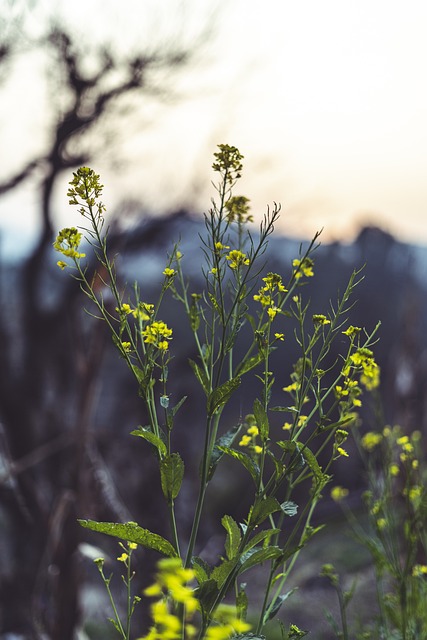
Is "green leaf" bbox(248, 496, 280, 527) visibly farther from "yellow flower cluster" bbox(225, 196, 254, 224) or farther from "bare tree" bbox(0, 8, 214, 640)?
"bare tree" bbox(0, 8, 214, 640)

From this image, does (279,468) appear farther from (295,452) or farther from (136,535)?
(136,535)

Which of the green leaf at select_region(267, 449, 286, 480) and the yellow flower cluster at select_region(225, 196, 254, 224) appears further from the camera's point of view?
the yellow flower cluster at select_region(225, 196, 254, 224)

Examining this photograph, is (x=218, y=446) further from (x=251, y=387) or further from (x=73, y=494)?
(x=251, y=387)

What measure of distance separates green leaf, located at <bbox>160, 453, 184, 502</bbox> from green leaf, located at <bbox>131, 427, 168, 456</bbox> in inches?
0.7

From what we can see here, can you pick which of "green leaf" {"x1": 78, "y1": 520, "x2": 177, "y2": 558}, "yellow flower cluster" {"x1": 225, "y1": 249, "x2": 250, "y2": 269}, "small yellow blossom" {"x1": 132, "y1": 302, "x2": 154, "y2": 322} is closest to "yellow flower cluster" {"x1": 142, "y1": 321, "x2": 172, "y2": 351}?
"small yellow blossom" {"x1": 132, "y1": 302, "x2": 154, "y2": 322}

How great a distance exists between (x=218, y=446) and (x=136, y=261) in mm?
3398

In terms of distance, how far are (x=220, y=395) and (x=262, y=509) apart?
0.15 m

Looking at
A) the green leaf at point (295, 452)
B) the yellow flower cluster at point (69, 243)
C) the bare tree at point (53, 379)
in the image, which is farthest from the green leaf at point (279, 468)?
the bare tree at point (53, 379)

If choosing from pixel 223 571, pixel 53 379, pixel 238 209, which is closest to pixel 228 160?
pixel 238 209

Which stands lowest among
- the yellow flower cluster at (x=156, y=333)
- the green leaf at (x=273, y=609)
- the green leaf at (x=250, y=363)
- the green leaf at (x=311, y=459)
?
the green leaf at (x=273, y=609)

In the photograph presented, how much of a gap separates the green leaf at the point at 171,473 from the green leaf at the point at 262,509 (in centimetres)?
10

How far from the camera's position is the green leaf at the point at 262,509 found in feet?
2.62

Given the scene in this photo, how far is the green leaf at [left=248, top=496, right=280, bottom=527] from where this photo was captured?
0.80m

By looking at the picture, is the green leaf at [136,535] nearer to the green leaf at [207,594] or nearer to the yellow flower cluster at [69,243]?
the green leaf at [207,594]
